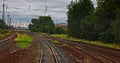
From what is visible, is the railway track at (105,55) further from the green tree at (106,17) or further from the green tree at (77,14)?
the green tree at (77,14)

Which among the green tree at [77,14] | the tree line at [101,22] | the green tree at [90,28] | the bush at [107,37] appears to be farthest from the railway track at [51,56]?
the green tree at [77,14]

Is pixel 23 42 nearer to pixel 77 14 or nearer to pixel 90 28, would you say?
pixel 90 28

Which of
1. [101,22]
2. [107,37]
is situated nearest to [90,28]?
[101,22]

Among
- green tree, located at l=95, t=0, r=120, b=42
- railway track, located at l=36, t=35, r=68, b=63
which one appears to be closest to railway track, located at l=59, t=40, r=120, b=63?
railway track, located at l=36, t=35, r=68, b=63

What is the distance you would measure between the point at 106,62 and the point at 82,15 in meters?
79.6

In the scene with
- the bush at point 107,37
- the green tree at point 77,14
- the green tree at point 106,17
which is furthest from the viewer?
the green tree at point 77,14

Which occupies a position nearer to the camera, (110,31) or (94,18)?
(110,31)

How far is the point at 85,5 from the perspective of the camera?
104m

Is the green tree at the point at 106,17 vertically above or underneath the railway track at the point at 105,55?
above

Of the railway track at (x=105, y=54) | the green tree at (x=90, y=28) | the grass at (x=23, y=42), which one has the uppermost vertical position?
the green tree at (x=90, y=28)

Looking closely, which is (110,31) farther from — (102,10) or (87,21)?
(87,21)

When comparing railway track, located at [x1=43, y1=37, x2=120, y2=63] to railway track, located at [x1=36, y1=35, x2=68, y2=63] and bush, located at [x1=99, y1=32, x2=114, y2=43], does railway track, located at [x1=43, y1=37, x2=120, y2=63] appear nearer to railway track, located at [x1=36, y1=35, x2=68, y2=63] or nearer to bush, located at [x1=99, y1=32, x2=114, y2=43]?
railway track, located at [x1=36, y1=35, x2=68, y2=63]

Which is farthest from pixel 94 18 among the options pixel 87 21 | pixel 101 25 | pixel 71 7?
pixel 71 7

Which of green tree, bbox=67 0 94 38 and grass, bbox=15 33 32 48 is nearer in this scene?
grass, bbox=15 33 32 48
